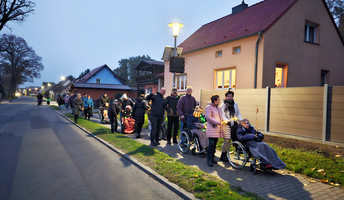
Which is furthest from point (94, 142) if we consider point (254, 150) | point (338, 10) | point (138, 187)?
point (338, 10)

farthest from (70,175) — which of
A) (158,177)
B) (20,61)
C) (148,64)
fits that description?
(20,61)

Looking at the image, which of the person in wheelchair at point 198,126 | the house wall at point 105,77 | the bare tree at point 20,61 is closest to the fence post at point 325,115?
the person in wheelchair at point 198,126

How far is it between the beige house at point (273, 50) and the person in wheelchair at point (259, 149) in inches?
345

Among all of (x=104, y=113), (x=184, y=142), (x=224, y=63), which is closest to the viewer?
(x=184, y=142)

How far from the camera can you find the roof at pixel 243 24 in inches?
571

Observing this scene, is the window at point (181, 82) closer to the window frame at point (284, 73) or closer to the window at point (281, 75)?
the window at point (281, 75)

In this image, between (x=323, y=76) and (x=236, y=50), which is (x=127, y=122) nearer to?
(x=236, y=50)

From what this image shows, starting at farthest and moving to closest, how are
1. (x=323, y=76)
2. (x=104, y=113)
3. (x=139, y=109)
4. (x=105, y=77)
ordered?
1. (x=105, y=77)
2. (x=323, y=76)
3. (x=104, y=113)
4. (x=139, y=109)

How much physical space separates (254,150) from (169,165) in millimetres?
2032

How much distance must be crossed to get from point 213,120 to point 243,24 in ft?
42.5

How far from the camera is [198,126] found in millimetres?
6914

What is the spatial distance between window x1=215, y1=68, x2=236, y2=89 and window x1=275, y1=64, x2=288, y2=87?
270 centimetres

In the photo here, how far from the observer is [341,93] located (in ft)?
23.6

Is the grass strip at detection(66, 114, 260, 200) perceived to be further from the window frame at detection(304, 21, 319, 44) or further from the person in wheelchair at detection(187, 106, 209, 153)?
the window frame at detection(304, 21, 319, 44)
